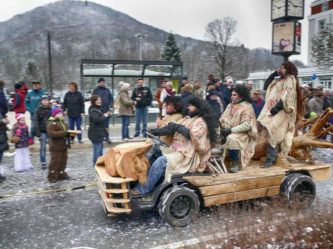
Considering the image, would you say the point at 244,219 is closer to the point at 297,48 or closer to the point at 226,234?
the point at 226,234

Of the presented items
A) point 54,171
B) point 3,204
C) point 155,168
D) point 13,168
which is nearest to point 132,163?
point 155,168

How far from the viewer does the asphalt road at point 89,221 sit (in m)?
4.57

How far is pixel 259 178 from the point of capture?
5.48 metres

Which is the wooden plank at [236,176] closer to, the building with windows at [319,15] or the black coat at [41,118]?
the black coat at [41,118]

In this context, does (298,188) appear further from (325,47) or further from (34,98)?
(325,47)

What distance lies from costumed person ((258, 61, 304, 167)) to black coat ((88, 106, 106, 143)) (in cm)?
332

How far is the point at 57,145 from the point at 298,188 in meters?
4.37

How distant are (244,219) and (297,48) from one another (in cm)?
748

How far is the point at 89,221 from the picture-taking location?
538 centimetres

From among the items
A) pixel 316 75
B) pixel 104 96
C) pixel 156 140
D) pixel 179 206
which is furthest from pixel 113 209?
pixel 316 75

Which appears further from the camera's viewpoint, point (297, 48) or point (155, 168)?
point (297, 48)

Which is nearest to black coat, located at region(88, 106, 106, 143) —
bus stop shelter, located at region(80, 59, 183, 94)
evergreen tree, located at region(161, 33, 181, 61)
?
bus stop shelter, located at region(80, 59, 183, 94)

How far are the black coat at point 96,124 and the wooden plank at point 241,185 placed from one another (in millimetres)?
3391

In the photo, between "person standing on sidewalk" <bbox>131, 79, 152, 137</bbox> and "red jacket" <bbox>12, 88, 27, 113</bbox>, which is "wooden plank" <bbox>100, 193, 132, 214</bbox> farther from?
"red jacket" <bbox>12, 88, 27, 113</bbox>
